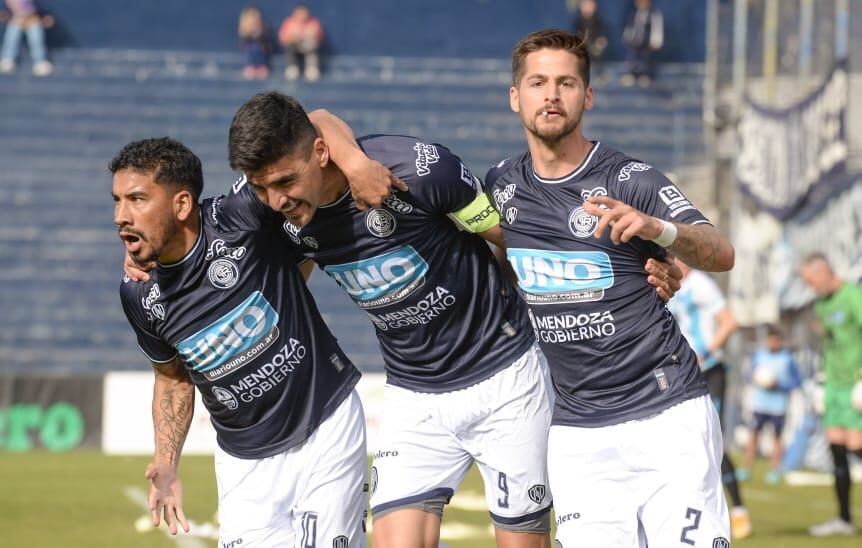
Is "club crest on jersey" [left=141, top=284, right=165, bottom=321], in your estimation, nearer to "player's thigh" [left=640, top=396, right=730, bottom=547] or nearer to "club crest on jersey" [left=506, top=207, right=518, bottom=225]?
"club crest on jersey" [left=506, top=207, right=518, bottom=225]

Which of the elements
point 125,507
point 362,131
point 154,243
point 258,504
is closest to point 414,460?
point 258,504

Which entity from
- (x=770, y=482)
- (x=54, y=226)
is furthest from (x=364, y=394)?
(x=54, y=226)

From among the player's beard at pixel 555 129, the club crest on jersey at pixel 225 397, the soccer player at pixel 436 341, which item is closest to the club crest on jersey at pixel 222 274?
the soccer player at pixel 436 341

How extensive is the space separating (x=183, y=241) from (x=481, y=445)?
1.64 m

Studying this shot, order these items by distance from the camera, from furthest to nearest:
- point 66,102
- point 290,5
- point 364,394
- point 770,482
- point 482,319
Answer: point 290,5 → point 66,102 → point 364,394 → point 770,482 → point 482,319

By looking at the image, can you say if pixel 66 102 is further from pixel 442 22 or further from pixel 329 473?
pixel 329 473

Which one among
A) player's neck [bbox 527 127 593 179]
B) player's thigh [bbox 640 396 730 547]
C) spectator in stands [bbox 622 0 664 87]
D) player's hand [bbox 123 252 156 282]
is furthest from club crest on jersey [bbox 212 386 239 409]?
spectator in stands [bbox 622 0 664 87]

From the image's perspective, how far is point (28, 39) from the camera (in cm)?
2733

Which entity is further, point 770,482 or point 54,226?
point 54,226

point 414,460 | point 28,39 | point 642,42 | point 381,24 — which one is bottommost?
point 414,460

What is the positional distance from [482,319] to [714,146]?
20300 mm

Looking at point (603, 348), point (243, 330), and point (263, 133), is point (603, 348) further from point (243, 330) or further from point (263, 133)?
point (263, 133)

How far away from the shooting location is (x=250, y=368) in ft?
17.6

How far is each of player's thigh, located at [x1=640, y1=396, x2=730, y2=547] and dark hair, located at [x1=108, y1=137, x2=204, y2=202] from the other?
6.72 feet
